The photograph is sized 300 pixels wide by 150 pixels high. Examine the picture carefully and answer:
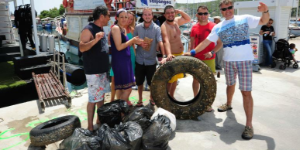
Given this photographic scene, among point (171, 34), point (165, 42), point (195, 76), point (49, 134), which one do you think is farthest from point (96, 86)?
point (171, 34)

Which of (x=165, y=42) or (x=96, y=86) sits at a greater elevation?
(x=165, y=42)

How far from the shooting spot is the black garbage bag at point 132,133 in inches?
101

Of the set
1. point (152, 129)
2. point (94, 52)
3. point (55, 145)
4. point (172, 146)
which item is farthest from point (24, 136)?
point (172, 146)

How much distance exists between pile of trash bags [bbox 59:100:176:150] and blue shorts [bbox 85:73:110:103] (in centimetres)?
21

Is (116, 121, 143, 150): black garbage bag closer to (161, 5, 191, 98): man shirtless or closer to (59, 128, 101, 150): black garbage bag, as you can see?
(59, 128, 101, 150): black garbage bag

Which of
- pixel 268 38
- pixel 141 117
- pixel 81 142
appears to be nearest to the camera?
pixel 81 142

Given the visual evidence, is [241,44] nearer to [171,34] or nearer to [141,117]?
[171,34]

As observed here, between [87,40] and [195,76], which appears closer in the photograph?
[87,40]

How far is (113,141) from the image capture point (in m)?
2.51

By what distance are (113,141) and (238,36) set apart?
7.38 feet

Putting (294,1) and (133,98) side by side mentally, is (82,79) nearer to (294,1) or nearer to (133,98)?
(133,98)

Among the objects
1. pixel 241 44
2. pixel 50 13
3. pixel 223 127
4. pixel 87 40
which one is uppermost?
pixel 50 13

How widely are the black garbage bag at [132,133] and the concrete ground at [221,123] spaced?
1.75 ft

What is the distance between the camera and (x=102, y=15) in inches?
118
